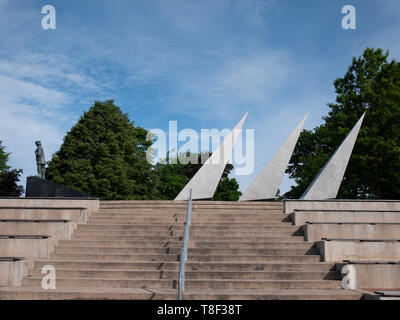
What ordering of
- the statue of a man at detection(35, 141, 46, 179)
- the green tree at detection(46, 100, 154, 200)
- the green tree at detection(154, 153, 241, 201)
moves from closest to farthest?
the statue of a man at detection(35, 141, 46, 179) → the green tree at detection(46, 100, 154, 200) → the green tree at detection(154, 153, 241, 201)

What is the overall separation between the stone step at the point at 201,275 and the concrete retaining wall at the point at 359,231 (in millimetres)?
1836

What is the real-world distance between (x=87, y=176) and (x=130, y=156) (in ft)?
16.4

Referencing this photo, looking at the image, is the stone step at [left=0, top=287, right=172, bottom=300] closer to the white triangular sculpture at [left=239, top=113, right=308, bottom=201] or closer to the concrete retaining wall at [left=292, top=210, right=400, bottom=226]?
the concrete retaining wall at [left=292, top=210, right=400, bottom=226]

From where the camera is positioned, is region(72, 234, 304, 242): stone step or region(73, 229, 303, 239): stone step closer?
region(72, 234, 304, 242): stone step

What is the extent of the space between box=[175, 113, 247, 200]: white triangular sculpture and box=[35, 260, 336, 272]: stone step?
25.4 feet

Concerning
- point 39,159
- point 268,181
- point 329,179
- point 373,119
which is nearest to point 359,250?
point 329,179

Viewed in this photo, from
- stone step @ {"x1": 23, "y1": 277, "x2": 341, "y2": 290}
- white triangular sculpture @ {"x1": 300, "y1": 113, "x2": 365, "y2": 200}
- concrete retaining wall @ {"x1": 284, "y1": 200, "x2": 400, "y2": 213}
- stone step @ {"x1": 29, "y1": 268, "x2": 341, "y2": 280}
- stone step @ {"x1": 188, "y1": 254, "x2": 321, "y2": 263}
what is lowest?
stone step @ {"x1": 23, "y1": 277, "x2": 341, "y2": 290}

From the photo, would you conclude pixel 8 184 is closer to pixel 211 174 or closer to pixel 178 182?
pixel 178 182

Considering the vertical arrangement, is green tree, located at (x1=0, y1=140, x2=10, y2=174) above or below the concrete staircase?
above

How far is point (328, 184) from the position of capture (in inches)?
549

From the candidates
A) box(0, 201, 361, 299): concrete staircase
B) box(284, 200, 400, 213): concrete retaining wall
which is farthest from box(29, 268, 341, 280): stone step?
box(284, 200, 400, 213): concrete retaining wall

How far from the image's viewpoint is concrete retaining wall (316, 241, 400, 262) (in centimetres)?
816
